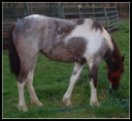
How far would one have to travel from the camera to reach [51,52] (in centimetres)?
571

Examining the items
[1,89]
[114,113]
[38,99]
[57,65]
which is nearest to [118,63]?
[114,113]

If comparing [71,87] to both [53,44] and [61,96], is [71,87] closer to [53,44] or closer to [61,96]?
[61,96]

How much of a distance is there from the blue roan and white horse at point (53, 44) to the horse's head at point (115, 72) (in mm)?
354

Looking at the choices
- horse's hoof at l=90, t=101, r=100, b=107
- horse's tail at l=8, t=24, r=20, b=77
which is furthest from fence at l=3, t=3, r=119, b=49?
horse's hoof at l=90, t=101, r=100, b=107

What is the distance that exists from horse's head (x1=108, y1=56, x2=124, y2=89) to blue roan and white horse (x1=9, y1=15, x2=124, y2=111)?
0.35 meters

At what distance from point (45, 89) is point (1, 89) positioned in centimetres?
80

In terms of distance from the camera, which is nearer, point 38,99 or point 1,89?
point 38,99

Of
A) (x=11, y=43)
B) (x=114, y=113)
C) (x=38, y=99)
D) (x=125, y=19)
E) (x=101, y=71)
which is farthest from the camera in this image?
(x=125, y=19)

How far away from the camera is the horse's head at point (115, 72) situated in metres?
6.13

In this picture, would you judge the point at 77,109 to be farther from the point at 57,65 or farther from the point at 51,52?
the point at 57,65

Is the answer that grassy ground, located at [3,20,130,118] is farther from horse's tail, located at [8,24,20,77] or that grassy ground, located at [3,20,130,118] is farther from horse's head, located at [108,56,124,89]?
horse's tail, located at [8,24,20,77]

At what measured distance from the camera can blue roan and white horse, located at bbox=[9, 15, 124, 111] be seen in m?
5.59

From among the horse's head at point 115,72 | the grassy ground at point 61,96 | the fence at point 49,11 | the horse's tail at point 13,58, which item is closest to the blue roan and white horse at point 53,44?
the horse's tail at point 13,58

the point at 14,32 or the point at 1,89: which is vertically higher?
the point at 14,32
